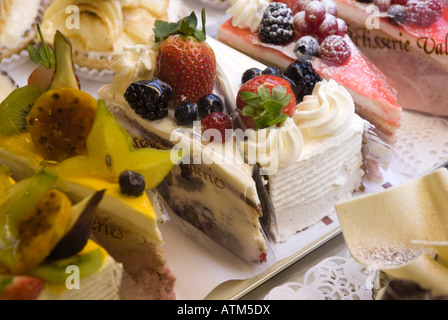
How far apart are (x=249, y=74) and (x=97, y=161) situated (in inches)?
30.6

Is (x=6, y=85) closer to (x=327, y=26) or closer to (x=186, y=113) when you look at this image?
(x=186, y=113)

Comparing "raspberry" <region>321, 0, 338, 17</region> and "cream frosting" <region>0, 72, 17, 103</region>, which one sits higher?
"raspberry" <region>321, 0, 338, 17</region>

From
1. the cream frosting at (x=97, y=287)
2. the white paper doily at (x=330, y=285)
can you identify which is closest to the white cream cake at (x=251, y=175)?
the white paper doily at (x=330, y=285)

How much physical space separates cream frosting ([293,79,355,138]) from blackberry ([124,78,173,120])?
50 centimetres

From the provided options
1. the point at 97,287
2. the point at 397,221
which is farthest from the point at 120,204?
the point at 397,221

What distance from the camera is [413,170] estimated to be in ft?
8.46

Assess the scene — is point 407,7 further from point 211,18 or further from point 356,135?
point 211,18

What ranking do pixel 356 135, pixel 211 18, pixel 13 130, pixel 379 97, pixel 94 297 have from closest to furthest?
pixel 94 297, pixel 13 130, pixel 356 135, pixel 379 97, pixel 211 18

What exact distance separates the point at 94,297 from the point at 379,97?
1509 millimetres

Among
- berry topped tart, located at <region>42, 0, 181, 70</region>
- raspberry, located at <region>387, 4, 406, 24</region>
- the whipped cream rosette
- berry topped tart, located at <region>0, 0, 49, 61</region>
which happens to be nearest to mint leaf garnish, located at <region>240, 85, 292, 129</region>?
the whipped cream rosette

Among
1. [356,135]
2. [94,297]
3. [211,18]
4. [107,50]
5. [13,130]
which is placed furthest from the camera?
[211,18]

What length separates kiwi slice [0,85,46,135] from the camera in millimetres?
1979

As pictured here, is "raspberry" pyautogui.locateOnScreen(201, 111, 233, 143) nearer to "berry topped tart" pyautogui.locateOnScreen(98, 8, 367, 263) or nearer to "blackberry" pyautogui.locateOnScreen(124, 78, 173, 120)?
"berry topped tart" pyautogui.locateOnScreen(98, 8, 367, 263)
